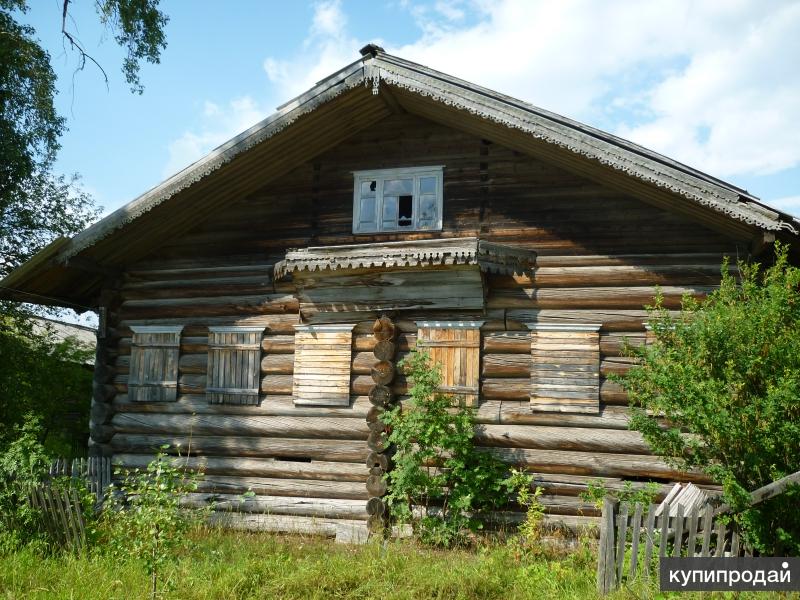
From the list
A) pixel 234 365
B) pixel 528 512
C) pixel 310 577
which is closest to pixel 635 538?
pixel 528 512

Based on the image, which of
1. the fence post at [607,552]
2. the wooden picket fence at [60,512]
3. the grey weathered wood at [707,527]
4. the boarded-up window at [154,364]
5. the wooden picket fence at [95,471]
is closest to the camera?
the grey weathered wood at [707,527]

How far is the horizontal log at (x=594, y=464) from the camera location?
396 inches

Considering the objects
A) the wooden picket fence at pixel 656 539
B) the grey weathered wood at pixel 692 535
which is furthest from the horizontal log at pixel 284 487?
the grey weathered wood at pixel 692 535

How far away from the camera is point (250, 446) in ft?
39.7

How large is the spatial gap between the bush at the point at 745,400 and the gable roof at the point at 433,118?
1.87m

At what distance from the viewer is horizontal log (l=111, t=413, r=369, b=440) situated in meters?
11.6

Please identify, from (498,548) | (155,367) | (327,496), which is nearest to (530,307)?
(498,548)

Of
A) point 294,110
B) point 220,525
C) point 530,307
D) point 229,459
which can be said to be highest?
point 294,110

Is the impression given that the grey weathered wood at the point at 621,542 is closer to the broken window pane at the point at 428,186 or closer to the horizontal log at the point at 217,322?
the broken window pane at the point at 428,186

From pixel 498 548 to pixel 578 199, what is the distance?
520 centimetres

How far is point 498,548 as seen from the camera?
9586 mm

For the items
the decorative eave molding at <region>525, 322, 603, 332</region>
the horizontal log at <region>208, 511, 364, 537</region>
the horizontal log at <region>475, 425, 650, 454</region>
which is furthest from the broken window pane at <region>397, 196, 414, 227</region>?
the horizontal log at <region>208, 511, 364, 537</region>

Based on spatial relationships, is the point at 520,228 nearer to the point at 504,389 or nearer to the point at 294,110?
the point at 504,389

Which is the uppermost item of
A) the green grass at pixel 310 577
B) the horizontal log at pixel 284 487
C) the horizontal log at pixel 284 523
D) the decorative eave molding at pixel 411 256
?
the decorative eave molding at pixel 411 256
